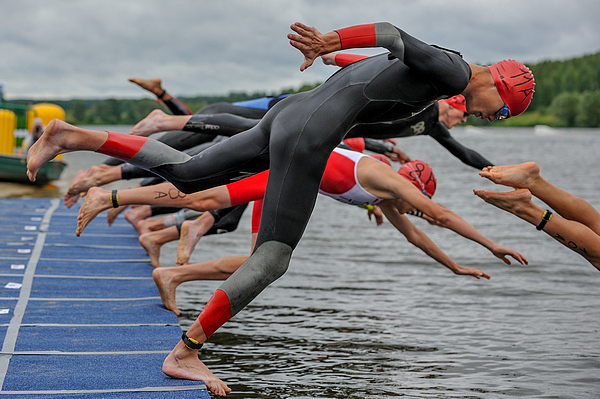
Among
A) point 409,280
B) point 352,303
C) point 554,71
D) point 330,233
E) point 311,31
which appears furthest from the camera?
point 554,71

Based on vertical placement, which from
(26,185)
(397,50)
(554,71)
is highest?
(554,71)

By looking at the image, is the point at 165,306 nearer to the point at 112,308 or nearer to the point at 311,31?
the point at 112,308

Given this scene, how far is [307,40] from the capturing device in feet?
→ 10.1

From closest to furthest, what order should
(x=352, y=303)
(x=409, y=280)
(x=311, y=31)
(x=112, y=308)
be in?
(x=311, y=31) < (x=112, y=308) < (x=352, y=303) < (x=409, y=280)

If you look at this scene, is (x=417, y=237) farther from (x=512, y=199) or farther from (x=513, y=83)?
(x=513, y=83)

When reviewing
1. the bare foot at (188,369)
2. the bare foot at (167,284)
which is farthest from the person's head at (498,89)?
the bare foot at (167,284)

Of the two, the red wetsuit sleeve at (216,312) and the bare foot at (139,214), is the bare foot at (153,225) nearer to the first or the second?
the bare foot at (139,214)

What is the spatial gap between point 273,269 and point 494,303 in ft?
15.9

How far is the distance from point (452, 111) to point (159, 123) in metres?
2.79

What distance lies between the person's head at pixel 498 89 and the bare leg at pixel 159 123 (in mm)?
3216

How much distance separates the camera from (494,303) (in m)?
7.70

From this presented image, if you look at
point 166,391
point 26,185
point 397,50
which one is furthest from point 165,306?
point 26,185

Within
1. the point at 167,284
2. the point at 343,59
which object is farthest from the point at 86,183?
the point at 343,59

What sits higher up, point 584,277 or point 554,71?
point 554,71
